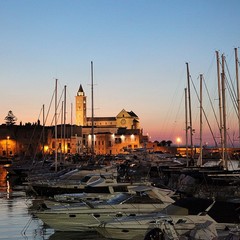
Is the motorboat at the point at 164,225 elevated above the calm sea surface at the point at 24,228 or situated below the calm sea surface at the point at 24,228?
above

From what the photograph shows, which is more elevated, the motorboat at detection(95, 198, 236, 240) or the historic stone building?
the historic stone building

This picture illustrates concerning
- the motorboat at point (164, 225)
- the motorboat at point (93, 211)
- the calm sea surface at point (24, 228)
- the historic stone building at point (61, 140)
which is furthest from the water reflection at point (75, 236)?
the historic stone building at point (61, 140)

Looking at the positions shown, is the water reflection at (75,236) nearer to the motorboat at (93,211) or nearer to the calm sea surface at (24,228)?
the calm sea surface at (24,228)

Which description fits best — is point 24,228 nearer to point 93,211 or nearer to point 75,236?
point 75,236

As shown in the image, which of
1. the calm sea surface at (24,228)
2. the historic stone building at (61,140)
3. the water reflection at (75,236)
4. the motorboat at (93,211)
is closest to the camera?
the water reflection at (75,236)

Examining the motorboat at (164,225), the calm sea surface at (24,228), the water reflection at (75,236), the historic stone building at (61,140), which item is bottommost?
the calm sea surface at (24,228)

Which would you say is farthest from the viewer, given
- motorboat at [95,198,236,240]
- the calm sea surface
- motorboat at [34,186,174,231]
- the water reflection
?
the calm sea surface

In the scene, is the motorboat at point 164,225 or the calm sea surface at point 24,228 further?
the calm sea surface at point 24,228

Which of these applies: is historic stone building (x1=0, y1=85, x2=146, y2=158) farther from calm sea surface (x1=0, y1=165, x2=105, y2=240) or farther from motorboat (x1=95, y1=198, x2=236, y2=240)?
motorboat (x1=95, y1=198, x2=236, y2=240)

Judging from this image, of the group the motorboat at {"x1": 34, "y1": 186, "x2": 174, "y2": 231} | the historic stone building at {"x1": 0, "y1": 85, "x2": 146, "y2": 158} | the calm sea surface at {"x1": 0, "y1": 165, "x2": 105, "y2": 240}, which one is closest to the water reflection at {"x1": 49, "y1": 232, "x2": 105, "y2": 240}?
the calm sea surface at {"x1": 0, "y1": 165, "x2": 105, "y2": 240}

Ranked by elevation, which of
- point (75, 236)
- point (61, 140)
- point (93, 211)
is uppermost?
point (61, 140)

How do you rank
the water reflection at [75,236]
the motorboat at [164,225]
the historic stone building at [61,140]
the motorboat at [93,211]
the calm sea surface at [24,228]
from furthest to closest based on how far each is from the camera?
1. the historic stone building at [61,140]
2. the calm sea surface at [24,228]
3. the motorboat at [93,211]
4. the water reflection at [75,236]
5. the motorboat at [164,225]

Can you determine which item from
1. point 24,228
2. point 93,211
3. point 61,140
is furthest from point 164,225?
point 61,140

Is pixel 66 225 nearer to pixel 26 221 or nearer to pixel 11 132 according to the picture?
pixel 26 221
